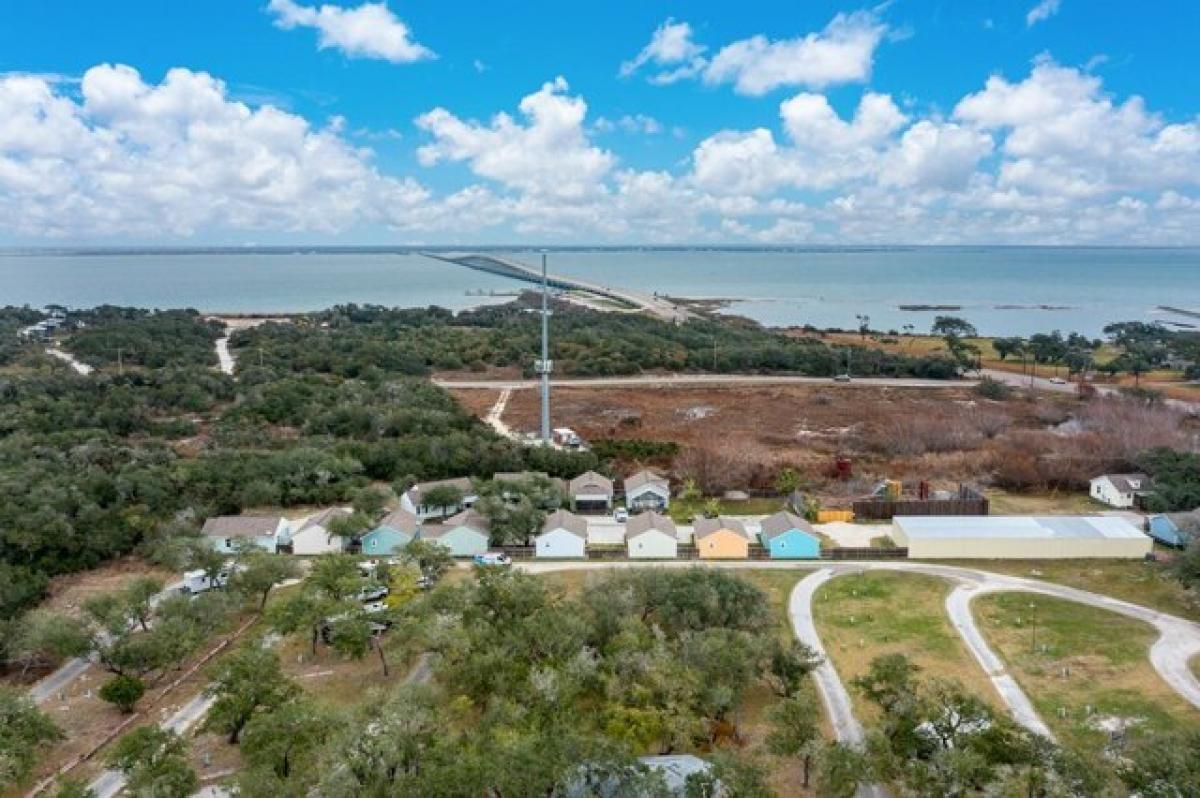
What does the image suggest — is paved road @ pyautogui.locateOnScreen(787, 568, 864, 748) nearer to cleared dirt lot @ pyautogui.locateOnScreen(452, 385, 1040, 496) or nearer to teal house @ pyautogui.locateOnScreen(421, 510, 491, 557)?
cleared dirt lot @ pyautogui.locateOnScreen(452, 385, 1040, 496)

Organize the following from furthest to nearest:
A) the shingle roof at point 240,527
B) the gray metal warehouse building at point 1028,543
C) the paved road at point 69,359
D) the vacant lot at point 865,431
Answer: the paved road at point 69,359, the vacant lot at point 865,431, the shingle roof at point 240,527, the gray metal warehouse building at point 1028,543

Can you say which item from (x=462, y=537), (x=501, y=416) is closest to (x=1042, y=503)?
(x=462, y=537)

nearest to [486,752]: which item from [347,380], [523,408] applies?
[523,408]

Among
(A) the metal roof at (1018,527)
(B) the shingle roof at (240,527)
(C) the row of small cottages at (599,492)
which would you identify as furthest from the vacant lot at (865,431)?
(B) the shingle roof at (240,527)

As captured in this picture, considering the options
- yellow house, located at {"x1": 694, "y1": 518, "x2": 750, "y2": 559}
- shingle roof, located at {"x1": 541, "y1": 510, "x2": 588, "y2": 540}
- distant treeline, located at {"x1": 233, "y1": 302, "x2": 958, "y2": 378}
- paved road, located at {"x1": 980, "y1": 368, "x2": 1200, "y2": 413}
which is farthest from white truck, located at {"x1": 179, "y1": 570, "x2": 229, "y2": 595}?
paved road, located at {"x1": 980, "y1": 368, "x2": 1200, "y2": 413}

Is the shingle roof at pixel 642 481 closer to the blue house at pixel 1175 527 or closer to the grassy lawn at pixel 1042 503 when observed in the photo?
the grassy lawn at pixel 1042 503

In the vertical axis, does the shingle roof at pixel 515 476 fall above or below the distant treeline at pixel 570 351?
below

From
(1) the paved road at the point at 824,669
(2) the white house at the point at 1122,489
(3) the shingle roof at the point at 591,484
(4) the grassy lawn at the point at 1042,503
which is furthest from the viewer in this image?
(3) the shingle roof at the point at 591,484
